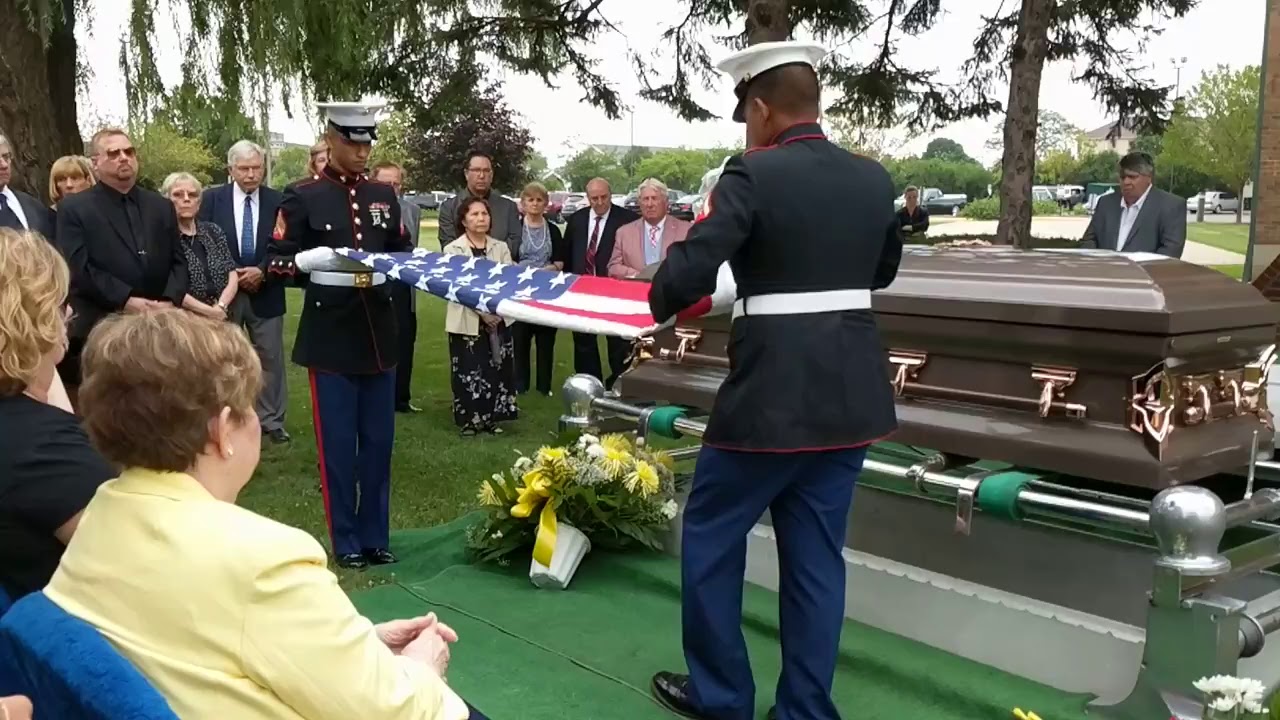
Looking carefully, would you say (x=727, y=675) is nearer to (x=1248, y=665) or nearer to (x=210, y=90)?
(x=1248, y=665)

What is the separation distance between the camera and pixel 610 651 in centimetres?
346

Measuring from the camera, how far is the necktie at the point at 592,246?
302 inches

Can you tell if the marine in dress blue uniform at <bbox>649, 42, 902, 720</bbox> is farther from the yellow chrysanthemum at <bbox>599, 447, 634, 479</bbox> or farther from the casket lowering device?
the yellow chrysanthemum at <bbox>599, 447, 634, 479</bbox>

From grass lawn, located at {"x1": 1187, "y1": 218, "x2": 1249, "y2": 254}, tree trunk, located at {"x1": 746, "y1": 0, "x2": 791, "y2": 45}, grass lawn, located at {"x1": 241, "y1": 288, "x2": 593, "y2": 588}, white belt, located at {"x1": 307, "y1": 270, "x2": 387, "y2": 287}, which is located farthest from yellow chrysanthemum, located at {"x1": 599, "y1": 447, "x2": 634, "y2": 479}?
grass lawn, located at {"x1": 1187, "y1": 218, "x2": 1249, "y2": 254}

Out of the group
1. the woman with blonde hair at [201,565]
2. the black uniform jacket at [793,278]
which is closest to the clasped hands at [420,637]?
the woman with blonde hair at [201,565]

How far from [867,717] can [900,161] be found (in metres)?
38.5

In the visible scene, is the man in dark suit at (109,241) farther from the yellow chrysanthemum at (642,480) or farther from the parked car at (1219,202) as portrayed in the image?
the parked car at (1219,202)

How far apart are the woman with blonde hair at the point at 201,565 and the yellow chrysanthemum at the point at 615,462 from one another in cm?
253

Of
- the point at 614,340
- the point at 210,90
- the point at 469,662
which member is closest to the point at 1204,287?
the point at 469,662

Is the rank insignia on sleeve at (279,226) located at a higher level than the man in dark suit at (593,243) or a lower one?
higher

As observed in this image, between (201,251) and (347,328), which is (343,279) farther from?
(201,251)

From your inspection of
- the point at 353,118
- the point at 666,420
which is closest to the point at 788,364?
the point at 666,420

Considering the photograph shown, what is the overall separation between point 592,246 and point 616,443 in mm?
3516

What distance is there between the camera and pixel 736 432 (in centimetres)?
267
